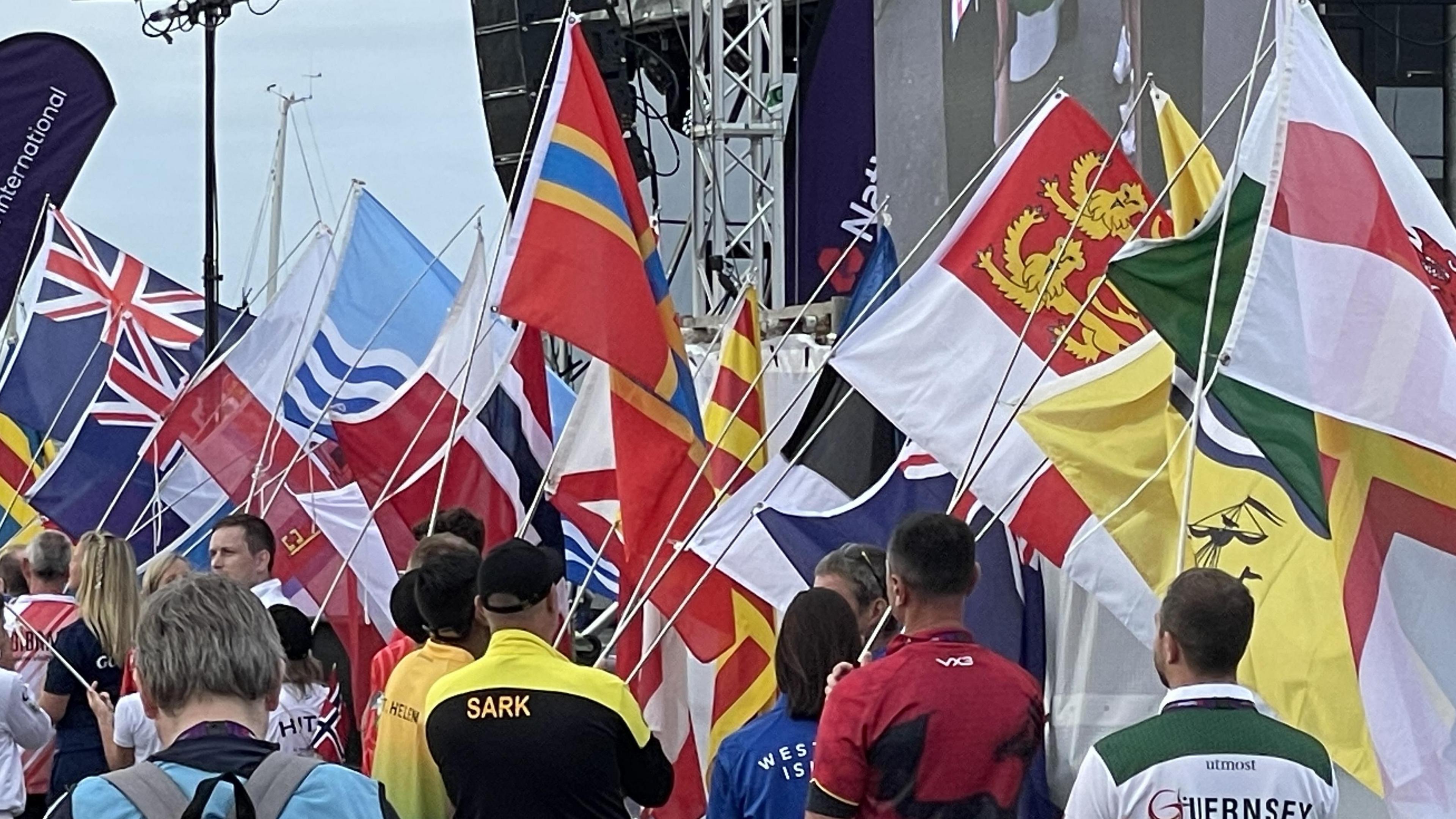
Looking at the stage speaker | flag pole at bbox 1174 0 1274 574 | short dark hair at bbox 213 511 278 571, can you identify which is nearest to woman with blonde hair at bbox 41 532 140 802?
short dark hair at bbox 213 511 278 571

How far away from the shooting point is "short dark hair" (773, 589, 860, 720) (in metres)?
5.16

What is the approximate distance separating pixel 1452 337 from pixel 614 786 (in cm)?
239

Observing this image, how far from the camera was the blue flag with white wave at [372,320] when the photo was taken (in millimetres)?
12500

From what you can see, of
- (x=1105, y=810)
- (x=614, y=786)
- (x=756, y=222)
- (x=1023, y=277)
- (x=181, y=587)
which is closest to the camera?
(x=181, y=587)

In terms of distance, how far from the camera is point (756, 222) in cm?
1327

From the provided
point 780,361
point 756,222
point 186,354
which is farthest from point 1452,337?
point 186,354

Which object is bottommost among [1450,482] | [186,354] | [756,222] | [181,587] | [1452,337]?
[186,354]

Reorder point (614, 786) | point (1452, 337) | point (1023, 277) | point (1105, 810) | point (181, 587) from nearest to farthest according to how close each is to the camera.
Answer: point (181, 587), point (1105, 810), point (614, 786), point (1452, 337), point (1023, 277)

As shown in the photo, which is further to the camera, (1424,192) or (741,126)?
(741,126)

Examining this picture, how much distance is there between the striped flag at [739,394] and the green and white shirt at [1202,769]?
18.2 feet

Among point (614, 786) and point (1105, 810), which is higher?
point (1105, 810)

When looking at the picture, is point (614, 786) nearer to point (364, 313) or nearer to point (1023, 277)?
point (1023, 277)

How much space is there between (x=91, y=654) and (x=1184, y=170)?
3955mm

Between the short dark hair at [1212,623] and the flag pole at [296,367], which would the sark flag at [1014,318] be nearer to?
A: the short dark hair at [1212,623]
